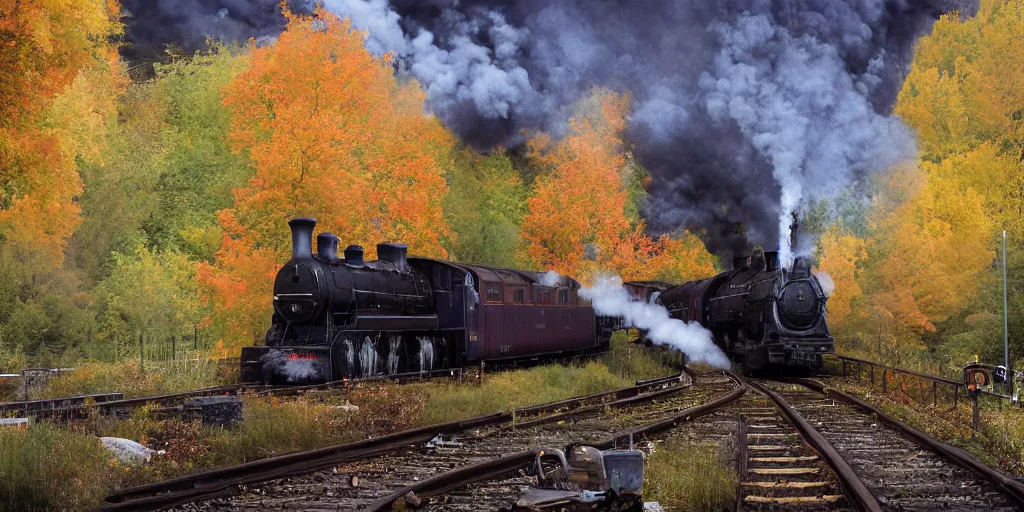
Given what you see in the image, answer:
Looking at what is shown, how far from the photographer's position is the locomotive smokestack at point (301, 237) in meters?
19.9

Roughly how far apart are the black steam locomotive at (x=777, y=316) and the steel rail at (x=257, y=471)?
534 inches

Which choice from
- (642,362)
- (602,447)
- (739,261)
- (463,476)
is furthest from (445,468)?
(739,261)

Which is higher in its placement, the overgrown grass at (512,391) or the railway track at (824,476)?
the overgrown grass at (512,391)

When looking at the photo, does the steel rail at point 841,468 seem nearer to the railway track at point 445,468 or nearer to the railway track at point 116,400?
the railway track at point 445,468

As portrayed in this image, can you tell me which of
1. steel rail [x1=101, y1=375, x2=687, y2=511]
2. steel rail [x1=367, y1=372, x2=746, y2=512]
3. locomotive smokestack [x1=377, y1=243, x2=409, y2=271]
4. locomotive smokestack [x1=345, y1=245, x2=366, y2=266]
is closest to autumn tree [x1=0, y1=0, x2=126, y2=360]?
locomotive smokestack [x1=345, y1=245, x2=366, y2=266]

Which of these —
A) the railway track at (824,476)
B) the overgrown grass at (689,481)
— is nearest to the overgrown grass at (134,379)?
the railway track at (824,476)

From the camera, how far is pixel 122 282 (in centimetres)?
2878

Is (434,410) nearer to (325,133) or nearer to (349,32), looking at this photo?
(325,133)

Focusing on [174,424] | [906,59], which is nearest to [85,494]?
[174,424]

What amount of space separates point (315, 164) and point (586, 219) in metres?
15.8

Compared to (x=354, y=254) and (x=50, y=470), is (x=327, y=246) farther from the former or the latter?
(x=50, y=470)

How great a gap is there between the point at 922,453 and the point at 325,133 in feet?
63.8

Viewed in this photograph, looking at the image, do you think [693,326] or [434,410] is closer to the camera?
[434,410]

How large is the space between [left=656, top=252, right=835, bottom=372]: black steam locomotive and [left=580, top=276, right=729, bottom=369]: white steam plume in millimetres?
3118
